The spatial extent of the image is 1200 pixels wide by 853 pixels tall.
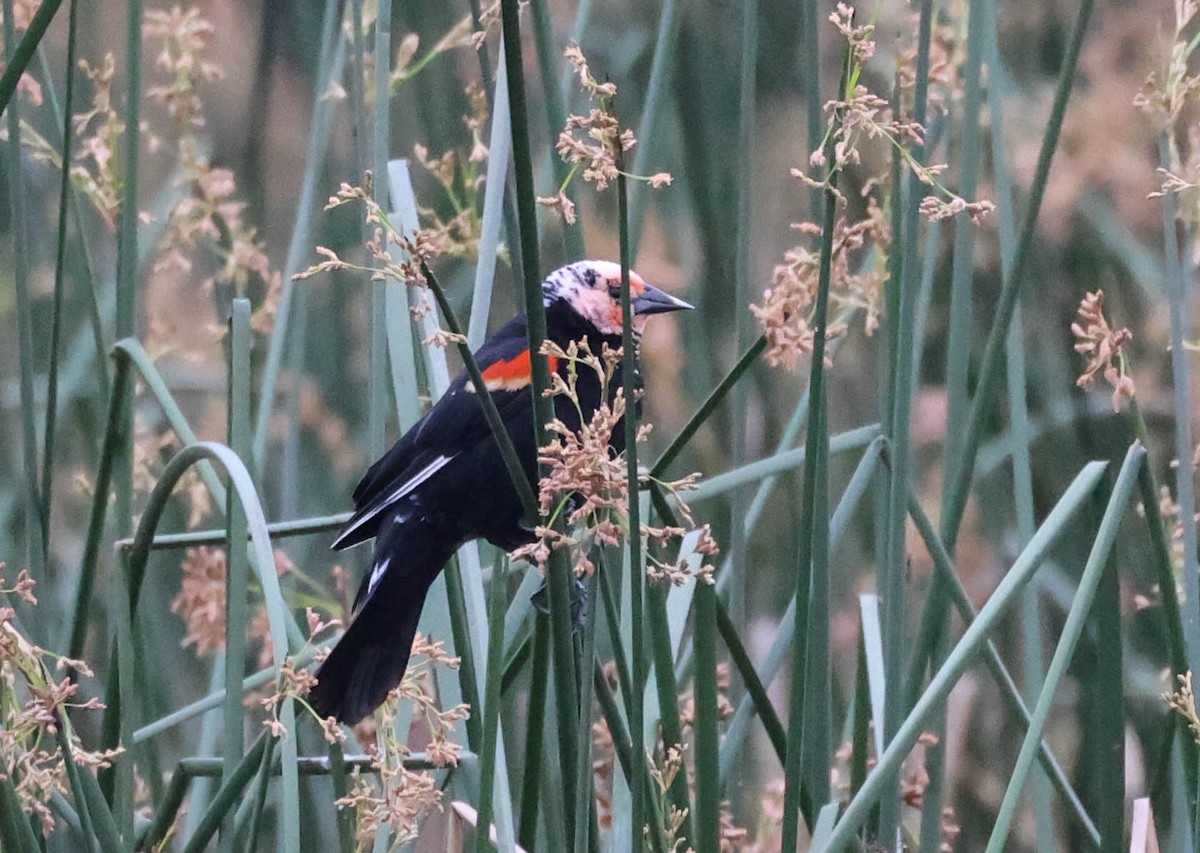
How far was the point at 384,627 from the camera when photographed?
149 cm

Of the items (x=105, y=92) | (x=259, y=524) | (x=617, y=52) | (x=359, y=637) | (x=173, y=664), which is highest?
(x=617, y=52)

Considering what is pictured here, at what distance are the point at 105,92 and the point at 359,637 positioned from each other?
2.07 ft

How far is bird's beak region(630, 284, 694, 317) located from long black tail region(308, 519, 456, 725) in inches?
15.1

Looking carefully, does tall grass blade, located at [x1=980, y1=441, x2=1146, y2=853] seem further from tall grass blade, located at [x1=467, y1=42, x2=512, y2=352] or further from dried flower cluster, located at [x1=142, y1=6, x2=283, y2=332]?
dried flower cluster, located at [x1=142, y1=6, x2=283, y2=332]

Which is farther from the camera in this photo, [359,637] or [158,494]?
[359,637]

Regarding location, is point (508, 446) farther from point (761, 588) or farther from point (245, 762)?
point (761, 588)

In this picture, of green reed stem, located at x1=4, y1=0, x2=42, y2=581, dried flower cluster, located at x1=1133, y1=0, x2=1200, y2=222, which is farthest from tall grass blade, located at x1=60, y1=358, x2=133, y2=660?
dried flower cluster, located at x1=1133, y1=0, x2=1200, y2=222

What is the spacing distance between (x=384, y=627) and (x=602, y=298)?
0.60 m

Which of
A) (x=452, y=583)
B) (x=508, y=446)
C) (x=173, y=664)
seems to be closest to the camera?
(x=508, y=446)

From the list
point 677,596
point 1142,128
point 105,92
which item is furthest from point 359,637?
point 1142,128

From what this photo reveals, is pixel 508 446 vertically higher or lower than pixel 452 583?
higher

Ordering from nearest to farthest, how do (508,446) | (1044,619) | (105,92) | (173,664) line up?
(508,446), (105,92), (173,664), (1044,619)

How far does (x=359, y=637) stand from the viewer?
1.47 m

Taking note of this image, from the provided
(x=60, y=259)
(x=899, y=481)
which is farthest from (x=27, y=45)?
(x=899, y=481)
